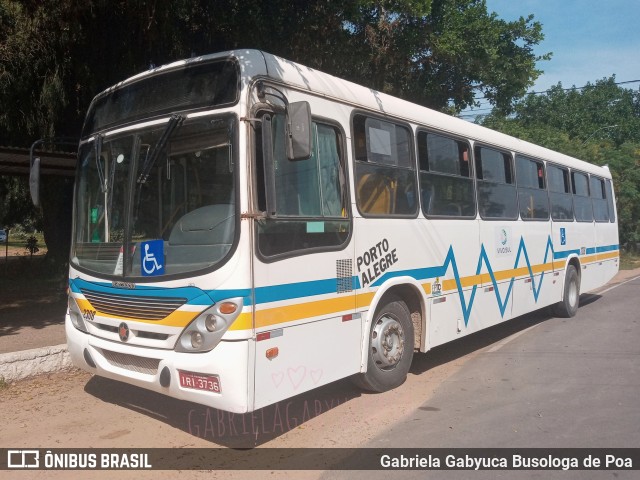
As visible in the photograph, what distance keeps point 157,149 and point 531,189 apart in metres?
6.66

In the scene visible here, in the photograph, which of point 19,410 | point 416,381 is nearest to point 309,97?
point 416,381

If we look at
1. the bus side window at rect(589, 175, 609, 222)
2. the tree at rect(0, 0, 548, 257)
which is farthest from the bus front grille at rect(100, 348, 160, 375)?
the bus side window at rect(589, 175, 609, 222)

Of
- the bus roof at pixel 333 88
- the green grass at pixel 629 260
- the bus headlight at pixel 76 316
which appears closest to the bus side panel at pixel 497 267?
the bus roof at pixel 333 88

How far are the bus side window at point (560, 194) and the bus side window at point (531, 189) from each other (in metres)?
0.34

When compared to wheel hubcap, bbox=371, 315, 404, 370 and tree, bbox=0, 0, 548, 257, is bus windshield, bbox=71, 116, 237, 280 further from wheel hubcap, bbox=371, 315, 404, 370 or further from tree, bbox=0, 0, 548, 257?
tree, bbox=0, 0, 548, 257

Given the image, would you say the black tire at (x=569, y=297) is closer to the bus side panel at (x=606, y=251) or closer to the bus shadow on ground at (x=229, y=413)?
the bus side panel at (x=606, y=251)

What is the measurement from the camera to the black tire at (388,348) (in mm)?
5789

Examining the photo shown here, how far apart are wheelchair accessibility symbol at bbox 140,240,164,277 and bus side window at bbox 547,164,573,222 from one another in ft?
25.1

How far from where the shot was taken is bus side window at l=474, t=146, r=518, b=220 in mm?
7703

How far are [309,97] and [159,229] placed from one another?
5.68 ft

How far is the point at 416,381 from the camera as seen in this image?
6629mm

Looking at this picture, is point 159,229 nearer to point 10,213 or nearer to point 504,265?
point 504,265

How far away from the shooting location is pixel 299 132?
4348mm

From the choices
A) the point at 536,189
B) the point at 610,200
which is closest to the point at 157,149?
the point at 536,189
